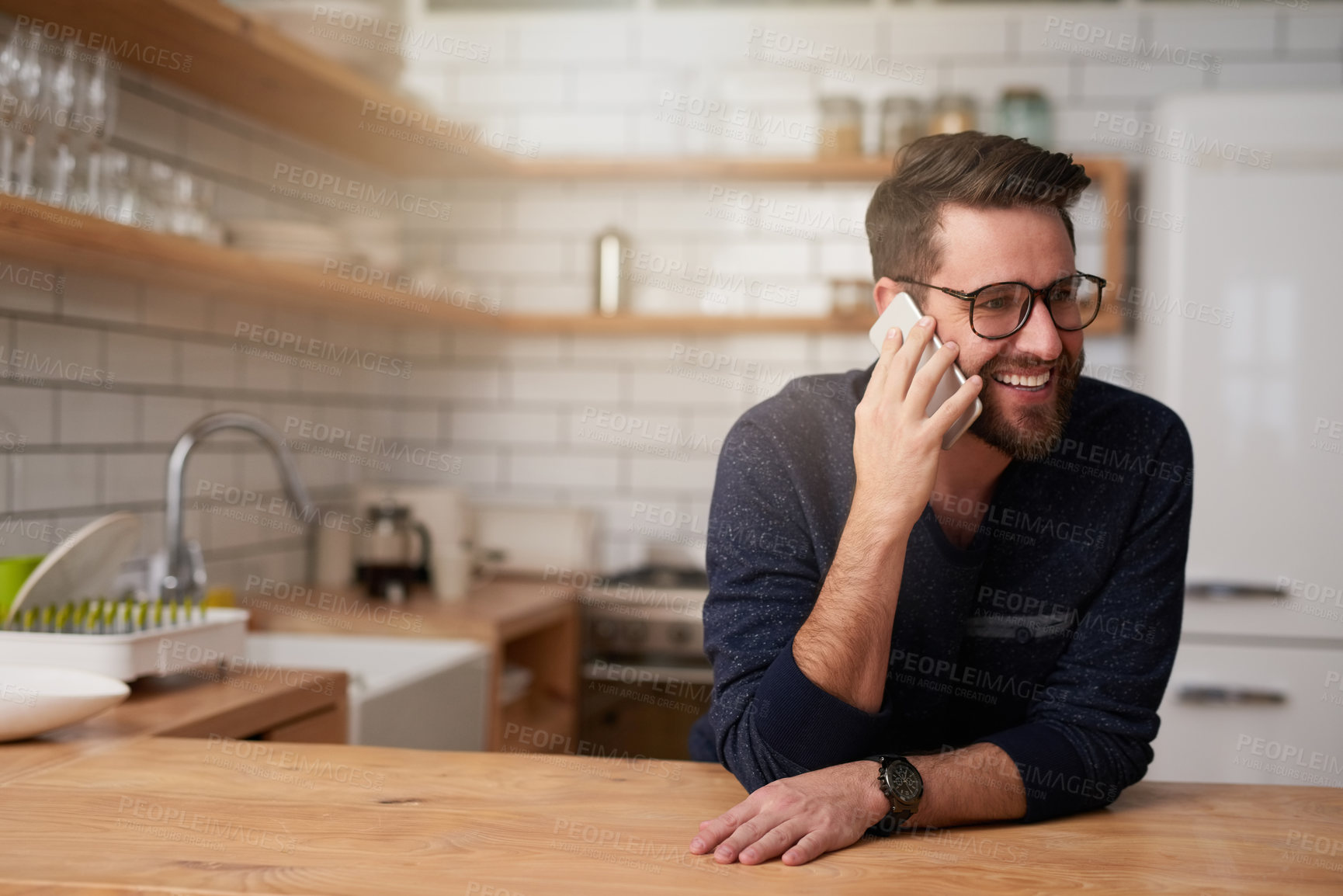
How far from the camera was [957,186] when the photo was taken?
138cm

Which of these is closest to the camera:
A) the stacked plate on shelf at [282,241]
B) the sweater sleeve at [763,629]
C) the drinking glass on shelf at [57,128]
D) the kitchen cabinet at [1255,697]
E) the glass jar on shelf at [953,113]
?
the sweater sleeve at [763,629]

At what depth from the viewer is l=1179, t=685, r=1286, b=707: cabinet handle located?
2.68 meters

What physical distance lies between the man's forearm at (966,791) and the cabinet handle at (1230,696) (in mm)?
1776

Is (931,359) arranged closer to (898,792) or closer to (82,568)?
(898,792)

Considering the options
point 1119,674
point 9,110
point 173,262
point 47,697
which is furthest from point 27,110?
point 1119,674

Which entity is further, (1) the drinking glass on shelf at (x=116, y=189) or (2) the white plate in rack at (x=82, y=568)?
(1) the drinking glass on shelf at (x=116, y=189)

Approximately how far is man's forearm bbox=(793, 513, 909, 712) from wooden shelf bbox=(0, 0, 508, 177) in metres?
1.48

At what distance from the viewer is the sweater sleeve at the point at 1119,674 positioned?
3.93 feet

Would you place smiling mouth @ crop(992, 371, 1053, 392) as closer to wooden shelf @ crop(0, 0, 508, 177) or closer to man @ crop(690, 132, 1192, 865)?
man @ crop(690, 132, 1192, 865)

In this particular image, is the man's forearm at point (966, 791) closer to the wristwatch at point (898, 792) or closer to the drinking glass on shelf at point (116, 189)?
the wristwatch at point (898, 792)

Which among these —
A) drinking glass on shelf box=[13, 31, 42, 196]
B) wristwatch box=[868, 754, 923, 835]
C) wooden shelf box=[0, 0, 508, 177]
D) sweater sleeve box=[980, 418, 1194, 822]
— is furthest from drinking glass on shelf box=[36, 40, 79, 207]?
sweater sleeve box=[980, 418, 1194, 822]

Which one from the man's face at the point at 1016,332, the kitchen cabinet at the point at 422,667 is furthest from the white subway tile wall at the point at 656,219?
the man's face at the point at 1016,332

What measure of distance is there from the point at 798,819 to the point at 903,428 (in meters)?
0.45

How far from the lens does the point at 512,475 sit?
11.9 ft
